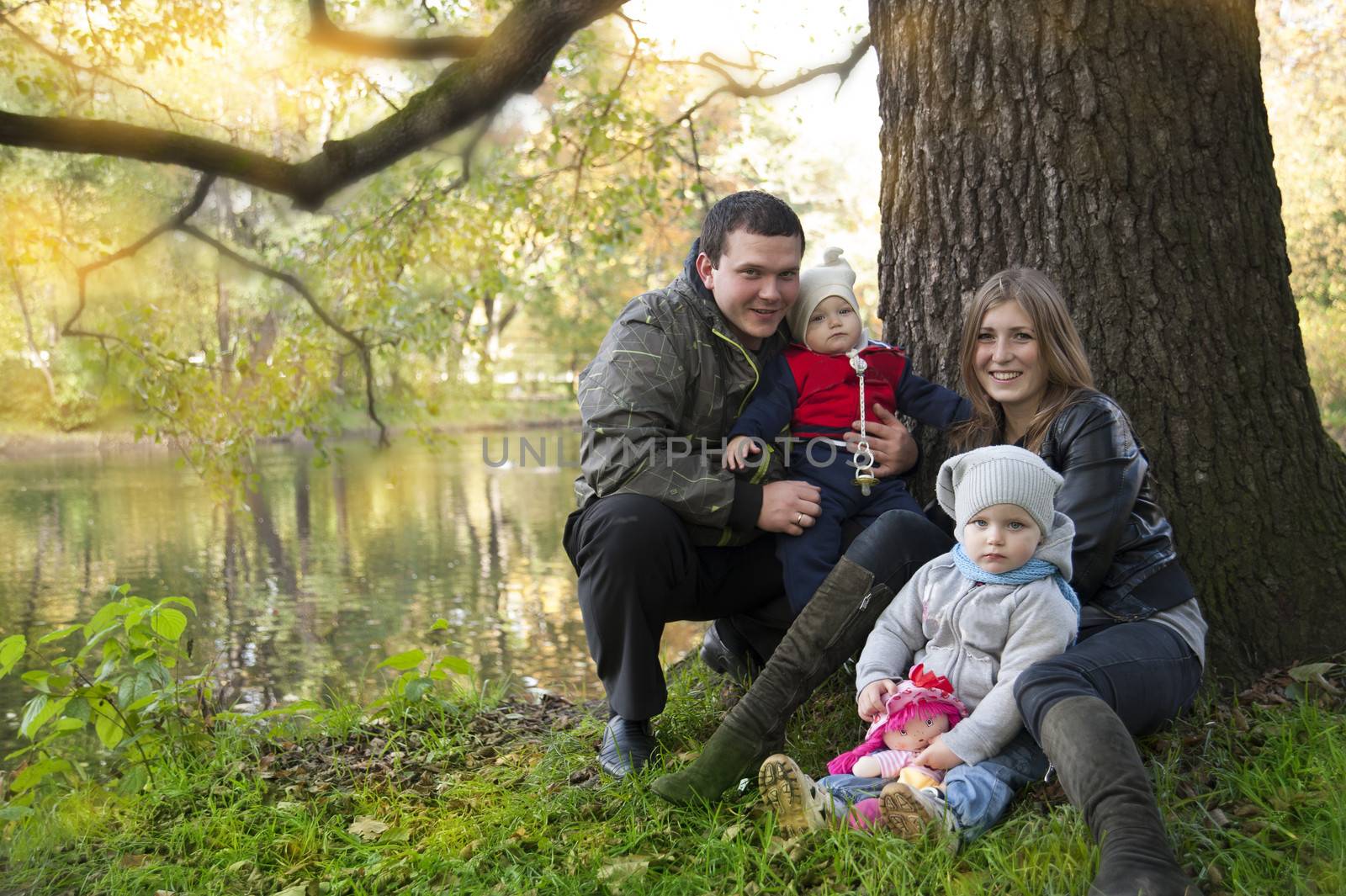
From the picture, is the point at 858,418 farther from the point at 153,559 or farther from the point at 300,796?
the point at 153,559

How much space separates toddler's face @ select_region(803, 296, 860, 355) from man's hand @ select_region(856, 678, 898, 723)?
3.55 ft

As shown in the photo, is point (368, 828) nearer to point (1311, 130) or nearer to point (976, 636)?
point (976, 636)

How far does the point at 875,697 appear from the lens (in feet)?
9.04

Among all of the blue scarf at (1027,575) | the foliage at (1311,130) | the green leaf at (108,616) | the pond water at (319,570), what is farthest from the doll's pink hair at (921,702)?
the foliage at (1311,130)

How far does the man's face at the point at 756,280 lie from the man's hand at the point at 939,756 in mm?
1354

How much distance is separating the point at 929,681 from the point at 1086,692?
381 millimetres

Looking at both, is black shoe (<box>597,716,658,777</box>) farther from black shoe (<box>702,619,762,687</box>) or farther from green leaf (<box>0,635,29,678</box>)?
green leaf (<box>0,635,29,678</box>)

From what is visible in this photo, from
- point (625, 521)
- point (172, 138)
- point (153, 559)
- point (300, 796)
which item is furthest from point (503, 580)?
point (625, 521)

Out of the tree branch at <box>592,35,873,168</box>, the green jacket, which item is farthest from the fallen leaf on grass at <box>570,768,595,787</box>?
the tree branch at <box>592,35,873,168</box>

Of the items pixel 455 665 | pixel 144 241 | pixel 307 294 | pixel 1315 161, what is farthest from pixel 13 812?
pixel 1315 161

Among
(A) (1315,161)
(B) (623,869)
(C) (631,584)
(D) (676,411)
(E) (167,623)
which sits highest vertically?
(A) (1315,161)

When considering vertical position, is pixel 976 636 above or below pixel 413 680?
above

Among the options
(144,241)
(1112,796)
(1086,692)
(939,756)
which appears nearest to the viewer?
(1112,796)

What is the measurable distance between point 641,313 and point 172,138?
3300mm
